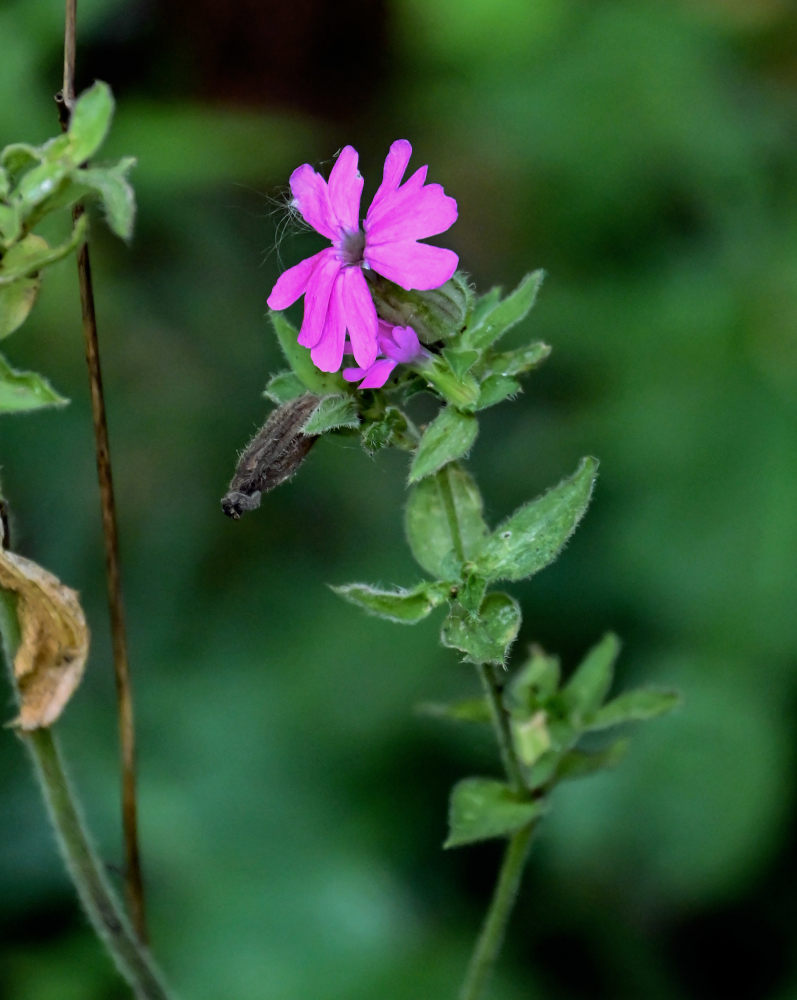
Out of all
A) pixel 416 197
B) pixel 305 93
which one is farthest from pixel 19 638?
pixel 305 93

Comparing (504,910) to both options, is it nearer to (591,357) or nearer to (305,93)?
(591,357)

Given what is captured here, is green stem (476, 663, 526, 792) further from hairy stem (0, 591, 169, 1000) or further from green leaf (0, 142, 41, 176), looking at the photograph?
green leaf (0, 142, 41, 176)

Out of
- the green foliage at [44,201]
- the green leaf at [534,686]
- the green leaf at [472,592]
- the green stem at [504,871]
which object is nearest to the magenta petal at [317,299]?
the green foliage at [44,201]

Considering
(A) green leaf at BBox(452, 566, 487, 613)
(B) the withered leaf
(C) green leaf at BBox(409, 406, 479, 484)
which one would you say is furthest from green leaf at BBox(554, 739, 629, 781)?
(B) the withered leaf

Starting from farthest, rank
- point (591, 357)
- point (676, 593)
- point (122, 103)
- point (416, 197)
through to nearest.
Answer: point (122, 103) → point (591, 357) → point (676, 593) → point (416, 197)

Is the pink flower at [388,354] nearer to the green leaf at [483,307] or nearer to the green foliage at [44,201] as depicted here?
the green leaf at [483,307]

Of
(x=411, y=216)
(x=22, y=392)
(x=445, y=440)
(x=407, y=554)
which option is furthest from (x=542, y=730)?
(x=407, y=554)

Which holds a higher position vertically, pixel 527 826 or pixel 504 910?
pixel 527 826

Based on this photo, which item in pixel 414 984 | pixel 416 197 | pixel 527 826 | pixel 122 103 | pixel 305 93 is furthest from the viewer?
pixel 305 93
